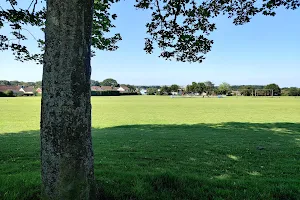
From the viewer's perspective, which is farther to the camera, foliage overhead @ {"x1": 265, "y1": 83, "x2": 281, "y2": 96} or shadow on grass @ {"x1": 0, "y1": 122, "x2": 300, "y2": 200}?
foliage overhead @ {"x1": 265, "y1": 83, "x2": 281, "y2": 96}

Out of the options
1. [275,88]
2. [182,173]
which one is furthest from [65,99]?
[275,88]

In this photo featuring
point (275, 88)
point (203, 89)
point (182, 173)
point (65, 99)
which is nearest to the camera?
point (65, 99)

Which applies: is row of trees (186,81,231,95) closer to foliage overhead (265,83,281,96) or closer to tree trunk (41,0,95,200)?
foliage overhead (265,83,281,96)

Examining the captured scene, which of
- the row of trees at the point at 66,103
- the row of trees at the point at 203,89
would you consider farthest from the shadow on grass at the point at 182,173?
the row of trees at the point at 203,89

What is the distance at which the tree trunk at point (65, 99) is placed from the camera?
114 inches

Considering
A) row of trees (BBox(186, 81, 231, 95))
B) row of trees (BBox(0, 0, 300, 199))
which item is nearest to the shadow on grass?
row of trees (BBox(0, 0, 300, 199))

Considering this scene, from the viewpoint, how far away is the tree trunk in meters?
2.88

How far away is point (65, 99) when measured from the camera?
9.43ft

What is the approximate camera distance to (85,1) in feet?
9.89

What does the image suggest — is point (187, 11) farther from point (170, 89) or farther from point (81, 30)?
point (170, 89)

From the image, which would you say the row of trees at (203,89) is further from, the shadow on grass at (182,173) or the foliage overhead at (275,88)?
the shadow on grass at (182,173)

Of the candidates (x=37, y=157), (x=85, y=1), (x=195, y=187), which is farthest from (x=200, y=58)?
(x=37, y=157)

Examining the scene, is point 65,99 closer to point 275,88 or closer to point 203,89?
point 203,89

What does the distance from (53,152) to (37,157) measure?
231 inches
